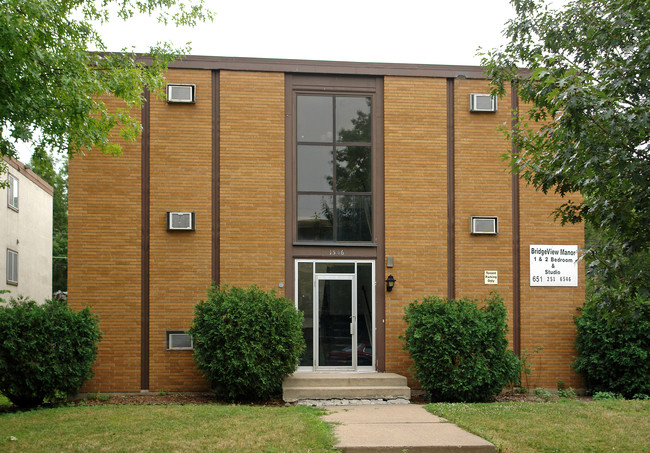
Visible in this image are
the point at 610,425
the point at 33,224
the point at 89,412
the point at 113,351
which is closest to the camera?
the point at 610,425

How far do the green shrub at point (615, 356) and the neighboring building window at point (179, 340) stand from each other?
25.1ft

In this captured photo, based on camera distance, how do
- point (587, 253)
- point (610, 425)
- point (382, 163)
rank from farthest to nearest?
1. point (382, 163)
2. point (610, 425)
3. point (587, 253)

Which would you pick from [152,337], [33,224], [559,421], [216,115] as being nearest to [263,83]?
[216,115]

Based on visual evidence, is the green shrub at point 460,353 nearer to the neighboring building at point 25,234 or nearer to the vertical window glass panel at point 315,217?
the vertical window glass panel at point 315,217

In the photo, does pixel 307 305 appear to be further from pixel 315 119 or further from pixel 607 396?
pixel 607 396

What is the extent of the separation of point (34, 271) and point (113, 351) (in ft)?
45.1

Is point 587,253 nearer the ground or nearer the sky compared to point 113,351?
nearer the sky

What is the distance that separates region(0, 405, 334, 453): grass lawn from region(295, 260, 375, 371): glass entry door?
2293 millimetres

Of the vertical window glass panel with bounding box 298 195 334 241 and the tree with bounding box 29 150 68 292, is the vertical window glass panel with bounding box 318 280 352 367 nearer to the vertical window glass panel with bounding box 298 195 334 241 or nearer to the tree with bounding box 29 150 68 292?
the vertical window glass panel with bounding box 298 195 334 241

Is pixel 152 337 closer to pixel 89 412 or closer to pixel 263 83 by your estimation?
pixel 89 412

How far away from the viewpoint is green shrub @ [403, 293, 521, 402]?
1192 centimetres

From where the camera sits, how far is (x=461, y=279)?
1369 cm

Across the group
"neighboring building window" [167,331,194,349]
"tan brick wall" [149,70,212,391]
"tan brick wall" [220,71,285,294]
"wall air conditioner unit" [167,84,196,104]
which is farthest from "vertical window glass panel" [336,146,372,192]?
"neighboring building window" [167,331,194,349]

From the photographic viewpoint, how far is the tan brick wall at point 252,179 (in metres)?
13.3
